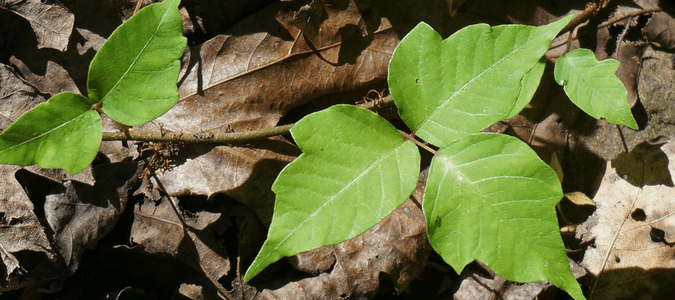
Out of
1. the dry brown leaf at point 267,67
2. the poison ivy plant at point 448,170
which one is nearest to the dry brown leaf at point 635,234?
the poison ivy plant at point 448,170

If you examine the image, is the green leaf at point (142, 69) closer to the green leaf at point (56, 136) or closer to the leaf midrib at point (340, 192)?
the green leaf at point (56, 136)

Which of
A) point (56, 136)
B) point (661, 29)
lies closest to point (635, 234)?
point (661, 29)

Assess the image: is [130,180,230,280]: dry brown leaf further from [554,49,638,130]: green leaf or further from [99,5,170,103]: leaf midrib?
[554,49,638,130]: green leaf

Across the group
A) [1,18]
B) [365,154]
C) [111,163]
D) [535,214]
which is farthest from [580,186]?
[1,18]

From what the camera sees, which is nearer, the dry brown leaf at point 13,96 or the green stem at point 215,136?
the green stem at point 215,136

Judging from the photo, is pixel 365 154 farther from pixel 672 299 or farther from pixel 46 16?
pixel 672 299

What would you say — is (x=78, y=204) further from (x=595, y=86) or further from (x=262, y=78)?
(x=595, y=86)
